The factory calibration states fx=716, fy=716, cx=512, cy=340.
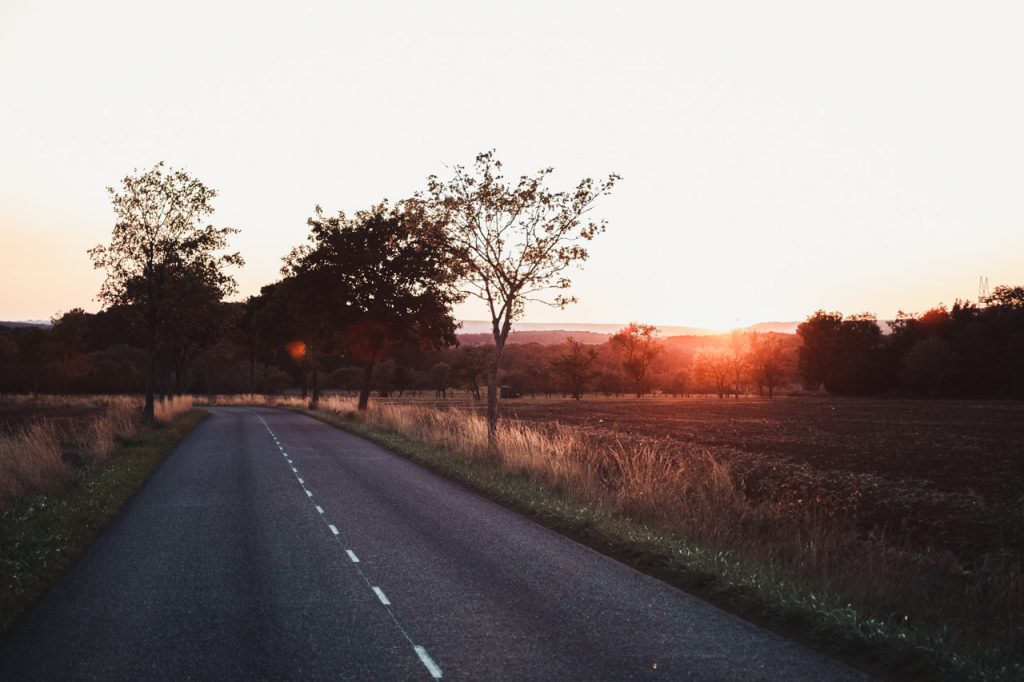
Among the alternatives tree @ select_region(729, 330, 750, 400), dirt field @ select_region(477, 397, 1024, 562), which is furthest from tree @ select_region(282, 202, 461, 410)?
tree @ select_region(729, 330, 750, 400)

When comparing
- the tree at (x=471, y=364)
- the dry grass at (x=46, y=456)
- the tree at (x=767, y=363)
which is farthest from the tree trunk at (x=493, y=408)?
the tree at (x=767, y=363)

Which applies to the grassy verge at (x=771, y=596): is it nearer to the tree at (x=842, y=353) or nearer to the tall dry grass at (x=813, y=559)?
the tall dry grass at (x=813, y=559)

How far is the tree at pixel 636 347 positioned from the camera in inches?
5123

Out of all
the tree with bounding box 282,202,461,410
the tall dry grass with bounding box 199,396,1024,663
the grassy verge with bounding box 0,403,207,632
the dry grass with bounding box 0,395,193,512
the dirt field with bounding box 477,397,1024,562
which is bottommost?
the dirt field with bounding box 477,397,1024,562

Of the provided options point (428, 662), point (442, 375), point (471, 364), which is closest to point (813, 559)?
point (428, 662)

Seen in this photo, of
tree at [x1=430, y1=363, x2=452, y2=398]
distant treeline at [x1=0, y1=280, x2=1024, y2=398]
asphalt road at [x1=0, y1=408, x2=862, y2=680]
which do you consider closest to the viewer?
asphalt road at [x1=0, y1=408, x2=862, y2=680]

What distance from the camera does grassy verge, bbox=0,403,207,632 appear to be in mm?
8914

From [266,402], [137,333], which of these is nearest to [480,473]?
[137,333]

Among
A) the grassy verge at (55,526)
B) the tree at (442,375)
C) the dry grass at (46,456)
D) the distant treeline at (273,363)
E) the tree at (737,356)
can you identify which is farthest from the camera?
the tree at (737,356)

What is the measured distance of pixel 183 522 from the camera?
43.3ft

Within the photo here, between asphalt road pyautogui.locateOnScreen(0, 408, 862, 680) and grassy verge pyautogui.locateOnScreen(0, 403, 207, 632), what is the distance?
26cm

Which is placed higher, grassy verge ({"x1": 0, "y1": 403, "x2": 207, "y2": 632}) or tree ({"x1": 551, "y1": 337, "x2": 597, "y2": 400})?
tree ({"x1": 551, "y1": 337, "x2": 597, "y2": 400})

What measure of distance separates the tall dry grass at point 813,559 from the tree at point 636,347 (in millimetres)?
111880

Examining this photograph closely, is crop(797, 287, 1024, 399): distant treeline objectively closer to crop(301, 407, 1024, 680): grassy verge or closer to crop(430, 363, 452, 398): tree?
crop(430, 363, 452, 398): tree
